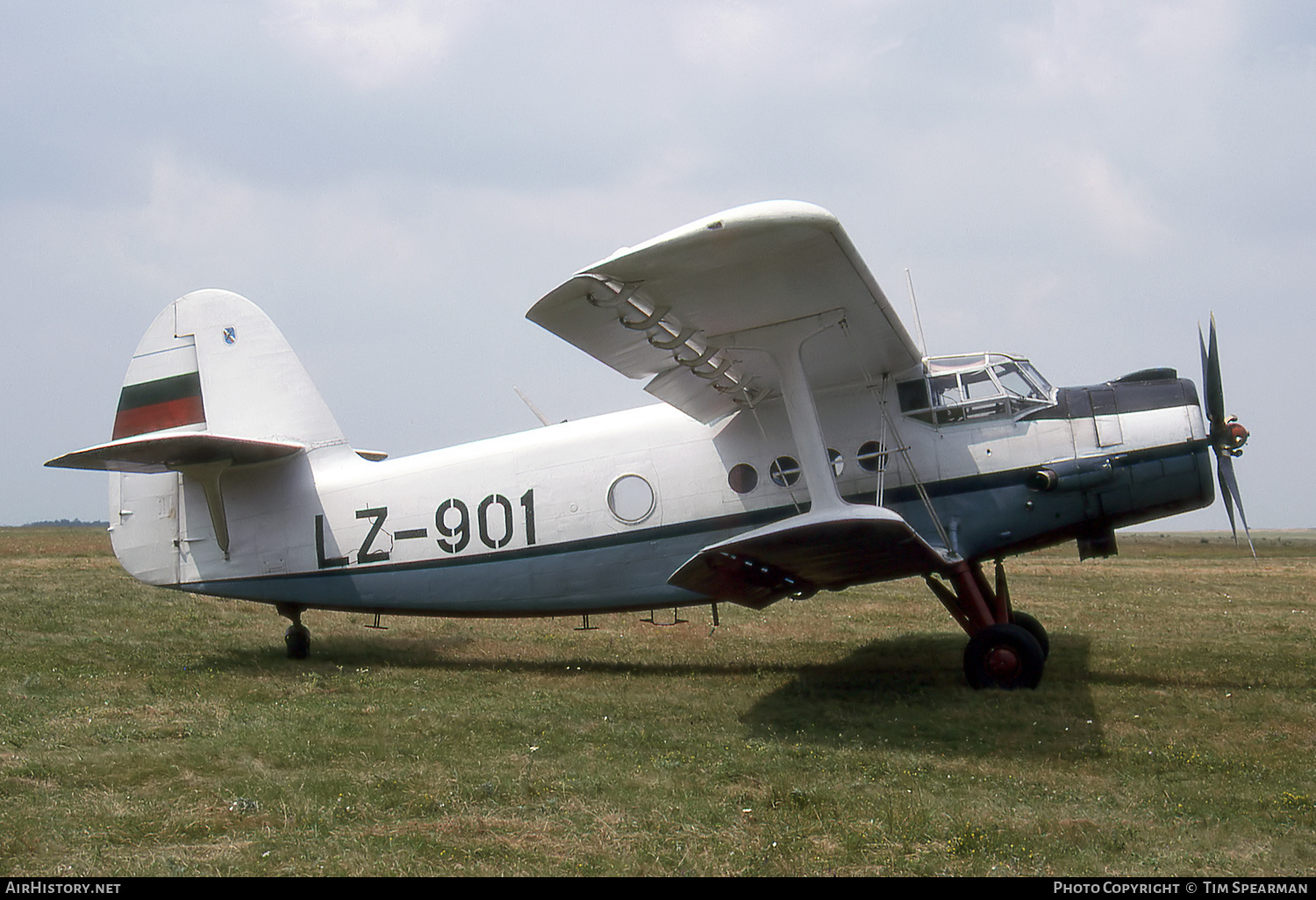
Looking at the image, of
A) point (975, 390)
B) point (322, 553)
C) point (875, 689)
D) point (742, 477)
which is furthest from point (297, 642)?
point (975, 390)

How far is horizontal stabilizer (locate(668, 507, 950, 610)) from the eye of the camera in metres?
6.29

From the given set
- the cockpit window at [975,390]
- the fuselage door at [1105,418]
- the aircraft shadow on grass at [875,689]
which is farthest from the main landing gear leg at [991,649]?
the fuselage door at [1105,418]

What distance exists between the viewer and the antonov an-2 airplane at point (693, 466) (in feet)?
21.1

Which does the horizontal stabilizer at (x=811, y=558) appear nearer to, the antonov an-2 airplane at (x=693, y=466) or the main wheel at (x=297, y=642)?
the antonov an-2 airplane at (x=693, y=466)

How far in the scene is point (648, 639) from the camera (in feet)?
37.1

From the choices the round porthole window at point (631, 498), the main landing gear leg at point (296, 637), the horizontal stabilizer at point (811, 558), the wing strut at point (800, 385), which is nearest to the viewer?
the horizontal stabilizer at point (811, 558)

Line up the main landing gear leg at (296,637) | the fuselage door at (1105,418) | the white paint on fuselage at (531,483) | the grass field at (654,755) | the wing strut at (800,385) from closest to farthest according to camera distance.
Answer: the grass field at (654,755), the wing strut at (800,385), the fuselage door at (1105,418), the white paint on fuselage at (531,483), the main landing gear leg at (296,637)

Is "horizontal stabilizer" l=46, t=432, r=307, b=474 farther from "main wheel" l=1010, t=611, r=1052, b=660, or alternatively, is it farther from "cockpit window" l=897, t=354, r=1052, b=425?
"main wheel" l=1010, t=611, r=1052, b=660

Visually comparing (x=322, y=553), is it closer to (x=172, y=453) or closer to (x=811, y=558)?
(x=172, y=453)

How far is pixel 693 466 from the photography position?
8.66 metres

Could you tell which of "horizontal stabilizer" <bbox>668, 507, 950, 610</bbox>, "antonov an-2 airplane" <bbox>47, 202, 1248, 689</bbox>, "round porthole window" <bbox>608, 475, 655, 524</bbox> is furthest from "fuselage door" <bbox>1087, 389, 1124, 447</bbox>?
"round porthole window" <bbox>608, 475, 655, 524</bbox>

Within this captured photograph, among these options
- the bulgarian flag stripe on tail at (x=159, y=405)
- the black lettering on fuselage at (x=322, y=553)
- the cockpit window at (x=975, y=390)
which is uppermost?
the bulgarian flag stripe on tail at (x=159, y=405)

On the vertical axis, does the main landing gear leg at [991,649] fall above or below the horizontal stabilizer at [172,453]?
below

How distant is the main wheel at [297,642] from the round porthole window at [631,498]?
4.04 m
